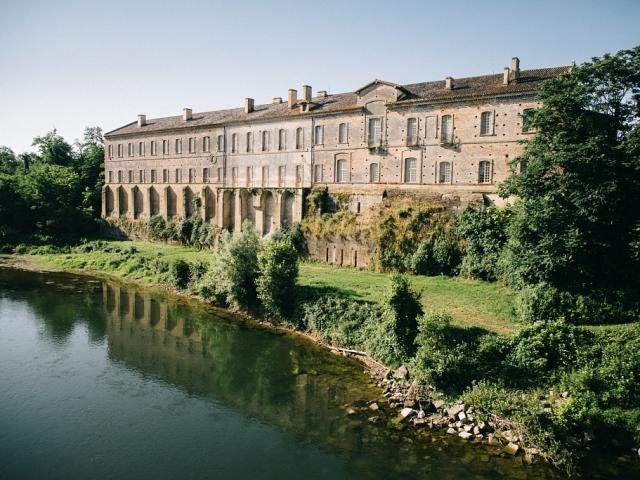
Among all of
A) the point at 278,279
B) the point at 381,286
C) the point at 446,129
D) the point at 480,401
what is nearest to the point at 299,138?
the point at 446,129

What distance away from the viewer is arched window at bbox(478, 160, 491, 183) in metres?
28.3

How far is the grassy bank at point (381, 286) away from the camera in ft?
65.5

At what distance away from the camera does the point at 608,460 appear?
13.4 metres

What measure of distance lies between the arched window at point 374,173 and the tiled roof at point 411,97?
449 cm

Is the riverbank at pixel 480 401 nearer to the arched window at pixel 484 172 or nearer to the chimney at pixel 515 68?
the arched window at pixel 484 172

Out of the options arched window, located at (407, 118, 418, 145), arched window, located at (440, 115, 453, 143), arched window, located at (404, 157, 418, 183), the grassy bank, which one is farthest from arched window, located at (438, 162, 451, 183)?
the grassy bank

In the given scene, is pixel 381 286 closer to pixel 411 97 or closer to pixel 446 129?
pixel 446 129

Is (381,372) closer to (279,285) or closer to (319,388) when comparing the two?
(319,388)

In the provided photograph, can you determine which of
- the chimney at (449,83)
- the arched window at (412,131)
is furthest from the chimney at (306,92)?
the chimney at (449,83)

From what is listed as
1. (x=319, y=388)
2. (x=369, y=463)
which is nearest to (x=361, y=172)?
(x=319, y=388)

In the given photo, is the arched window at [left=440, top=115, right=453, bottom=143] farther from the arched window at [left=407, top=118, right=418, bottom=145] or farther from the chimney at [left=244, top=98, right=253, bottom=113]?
the chimney at [left=244, top=98, right=253, bottom=113]

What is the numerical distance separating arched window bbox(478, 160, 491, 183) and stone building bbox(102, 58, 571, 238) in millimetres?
86

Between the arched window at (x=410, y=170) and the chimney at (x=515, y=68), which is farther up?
the chimney at (x=515, y=68)

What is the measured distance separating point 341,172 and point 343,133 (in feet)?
9.33
